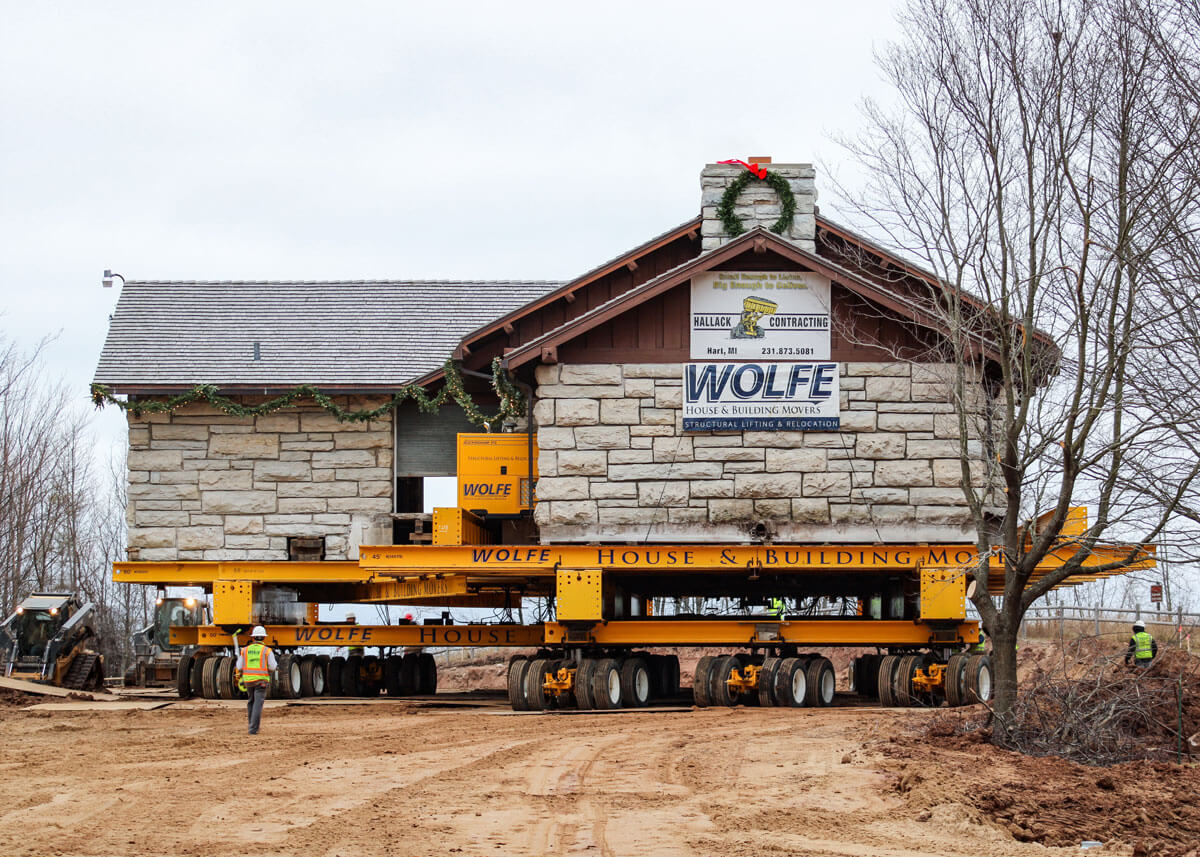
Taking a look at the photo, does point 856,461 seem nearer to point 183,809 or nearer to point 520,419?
point 520,419

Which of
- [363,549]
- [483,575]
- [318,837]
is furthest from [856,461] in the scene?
[318,837]

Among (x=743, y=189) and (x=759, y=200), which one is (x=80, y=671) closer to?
(x=743, y=189)

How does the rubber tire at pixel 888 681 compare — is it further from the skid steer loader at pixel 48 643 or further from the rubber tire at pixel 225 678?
the skid steer loader at pixel 48 643

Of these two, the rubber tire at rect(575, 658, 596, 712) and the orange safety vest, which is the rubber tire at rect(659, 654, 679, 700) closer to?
the rubber tire at rect(575, 658, 596, 712)

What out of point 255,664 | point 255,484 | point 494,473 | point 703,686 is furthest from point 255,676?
point 255,484

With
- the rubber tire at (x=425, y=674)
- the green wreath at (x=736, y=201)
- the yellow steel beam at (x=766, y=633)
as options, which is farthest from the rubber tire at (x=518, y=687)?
the rubber tire at (x=425, y=674)

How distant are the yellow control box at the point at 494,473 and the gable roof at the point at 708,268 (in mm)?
1784

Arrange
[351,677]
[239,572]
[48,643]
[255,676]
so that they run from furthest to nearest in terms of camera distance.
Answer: [48,643] < [351,677] < [239,572] < [255,676]

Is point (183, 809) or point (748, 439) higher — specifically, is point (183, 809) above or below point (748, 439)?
below

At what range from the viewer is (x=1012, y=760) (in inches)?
566

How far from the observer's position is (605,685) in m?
22.1

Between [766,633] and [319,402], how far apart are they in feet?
28.3

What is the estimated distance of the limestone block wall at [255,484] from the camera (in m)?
25.7

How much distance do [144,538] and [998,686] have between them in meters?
15.6
